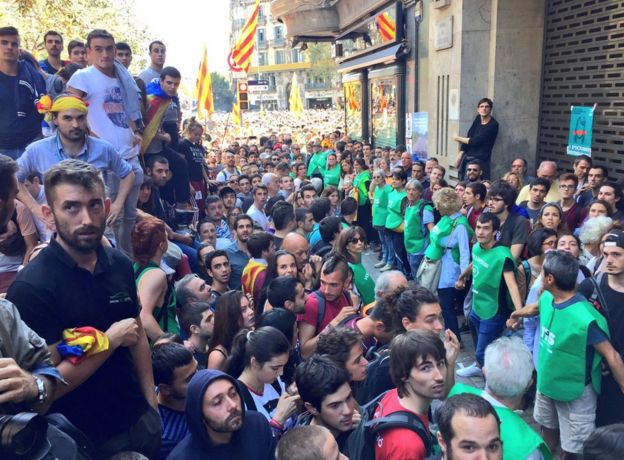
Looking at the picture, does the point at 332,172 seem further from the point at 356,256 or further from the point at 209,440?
the point at 209,440

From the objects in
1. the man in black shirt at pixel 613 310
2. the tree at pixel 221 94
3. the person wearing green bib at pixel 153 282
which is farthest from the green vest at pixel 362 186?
the tree at pixel 221 94

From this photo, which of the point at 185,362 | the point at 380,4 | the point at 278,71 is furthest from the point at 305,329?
the point at 278,71

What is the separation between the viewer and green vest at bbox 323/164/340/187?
43.3ft

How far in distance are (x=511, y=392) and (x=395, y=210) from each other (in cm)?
643

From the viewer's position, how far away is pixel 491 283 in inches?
220

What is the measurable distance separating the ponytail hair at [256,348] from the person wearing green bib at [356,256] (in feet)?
6.30

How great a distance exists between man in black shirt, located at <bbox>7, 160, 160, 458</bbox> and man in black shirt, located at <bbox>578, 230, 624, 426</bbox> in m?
3.29

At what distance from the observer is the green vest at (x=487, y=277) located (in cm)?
555

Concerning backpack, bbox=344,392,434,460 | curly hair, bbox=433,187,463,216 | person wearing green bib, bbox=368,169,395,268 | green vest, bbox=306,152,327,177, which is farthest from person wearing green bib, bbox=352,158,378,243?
backpack, bbox=344,392,434,460

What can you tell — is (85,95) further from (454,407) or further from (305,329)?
(454,407)

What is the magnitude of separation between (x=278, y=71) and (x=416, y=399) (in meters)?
82.9

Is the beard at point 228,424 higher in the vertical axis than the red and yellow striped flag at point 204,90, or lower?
lower

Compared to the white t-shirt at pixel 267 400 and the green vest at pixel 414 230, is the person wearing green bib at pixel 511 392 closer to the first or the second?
the white t-shirt at pixel 267 400

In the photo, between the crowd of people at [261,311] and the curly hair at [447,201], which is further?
the curly hair at [447,201]
